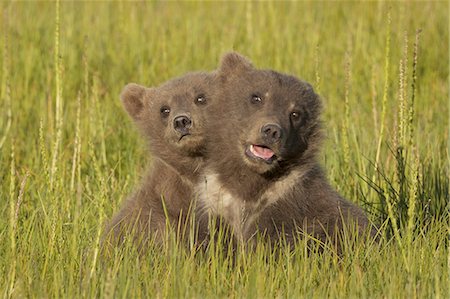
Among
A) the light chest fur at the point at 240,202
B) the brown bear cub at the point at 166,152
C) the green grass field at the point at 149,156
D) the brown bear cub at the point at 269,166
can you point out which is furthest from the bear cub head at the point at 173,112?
the light chest fur at the point at 240,202

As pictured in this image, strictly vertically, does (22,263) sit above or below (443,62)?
below

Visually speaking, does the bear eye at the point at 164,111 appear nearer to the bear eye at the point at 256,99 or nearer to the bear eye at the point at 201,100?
the bear eye at the point at 201,100

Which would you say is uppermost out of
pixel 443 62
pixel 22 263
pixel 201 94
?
pixel 443 62

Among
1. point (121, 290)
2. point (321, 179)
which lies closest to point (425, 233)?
point (321, 179)

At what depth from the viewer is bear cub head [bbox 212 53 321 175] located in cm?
591

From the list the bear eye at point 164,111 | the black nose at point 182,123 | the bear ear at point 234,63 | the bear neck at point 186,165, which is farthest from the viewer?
the bear eye at point 164,111

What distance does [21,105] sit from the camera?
364 inches

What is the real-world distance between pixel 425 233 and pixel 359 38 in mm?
4978

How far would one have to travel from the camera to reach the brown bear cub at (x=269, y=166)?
5.85m

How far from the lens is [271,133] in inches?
231

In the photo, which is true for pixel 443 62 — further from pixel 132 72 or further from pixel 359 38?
pixel 132 72

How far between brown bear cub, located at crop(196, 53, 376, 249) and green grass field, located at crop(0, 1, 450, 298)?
241mm

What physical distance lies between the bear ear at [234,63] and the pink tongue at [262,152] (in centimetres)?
54

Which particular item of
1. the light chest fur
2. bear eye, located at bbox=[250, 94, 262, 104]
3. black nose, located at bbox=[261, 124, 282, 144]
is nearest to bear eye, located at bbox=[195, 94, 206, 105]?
bear eye, located at bbox=[250, 94, 262, 104]
